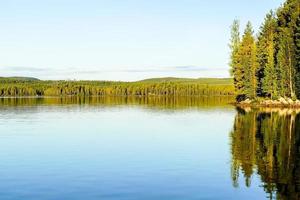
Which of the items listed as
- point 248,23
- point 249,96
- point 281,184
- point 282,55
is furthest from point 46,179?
point 248,23

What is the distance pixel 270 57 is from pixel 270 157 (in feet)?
262

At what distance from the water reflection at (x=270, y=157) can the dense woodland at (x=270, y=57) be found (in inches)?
2023

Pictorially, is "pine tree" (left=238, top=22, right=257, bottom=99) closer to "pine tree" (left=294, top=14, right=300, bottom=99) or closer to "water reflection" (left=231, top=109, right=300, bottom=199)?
"pine tree" (left=294, top=14, right=300, bottom=99)

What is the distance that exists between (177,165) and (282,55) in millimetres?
81898

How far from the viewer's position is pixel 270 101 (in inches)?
4476

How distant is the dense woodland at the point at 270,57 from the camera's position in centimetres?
10756

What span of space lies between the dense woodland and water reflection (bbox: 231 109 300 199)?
51383 mm

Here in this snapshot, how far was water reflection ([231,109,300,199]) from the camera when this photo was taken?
26.0 m

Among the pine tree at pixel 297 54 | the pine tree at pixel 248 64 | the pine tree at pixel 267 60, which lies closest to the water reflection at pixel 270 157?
the pine tree at pixel 297 54

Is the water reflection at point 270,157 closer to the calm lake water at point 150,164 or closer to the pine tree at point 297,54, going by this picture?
the calm lake water at point 150,164

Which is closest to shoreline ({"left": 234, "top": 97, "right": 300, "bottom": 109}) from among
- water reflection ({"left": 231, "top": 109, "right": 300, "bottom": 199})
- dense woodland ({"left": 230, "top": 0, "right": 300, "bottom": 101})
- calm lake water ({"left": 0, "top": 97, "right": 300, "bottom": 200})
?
dense woodland ({"left": 230, "top": 0, "right": 300, "bottom": 101})

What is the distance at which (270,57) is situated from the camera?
112 meters

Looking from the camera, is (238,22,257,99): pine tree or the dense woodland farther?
(238,22,257,99): pine tree

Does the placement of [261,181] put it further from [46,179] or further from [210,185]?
[46,179]
